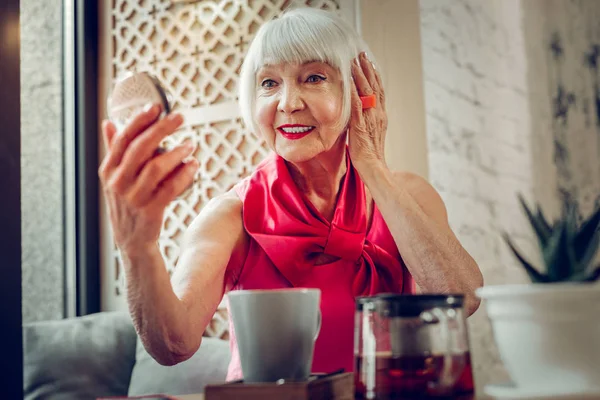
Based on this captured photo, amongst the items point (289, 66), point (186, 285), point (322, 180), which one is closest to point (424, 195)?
point (322, 180)

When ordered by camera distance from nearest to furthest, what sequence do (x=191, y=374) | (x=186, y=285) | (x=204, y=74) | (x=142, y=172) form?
(x=142, y=172), (x=186, y=285), (x=191, y=374), (x=204, y=74)

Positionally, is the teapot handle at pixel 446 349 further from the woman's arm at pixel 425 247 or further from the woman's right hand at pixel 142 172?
the woman's arm at pixel 425 247

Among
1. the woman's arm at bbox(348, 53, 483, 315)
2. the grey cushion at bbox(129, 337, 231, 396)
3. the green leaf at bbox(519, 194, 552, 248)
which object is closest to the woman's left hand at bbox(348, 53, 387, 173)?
the woman's arm at bbox(348, 53, 483, 315)

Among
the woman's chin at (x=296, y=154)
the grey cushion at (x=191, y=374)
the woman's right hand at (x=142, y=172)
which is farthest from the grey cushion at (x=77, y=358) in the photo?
the woman's right hand at (x=142, y=172)

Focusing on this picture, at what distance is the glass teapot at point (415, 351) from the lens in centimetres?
73

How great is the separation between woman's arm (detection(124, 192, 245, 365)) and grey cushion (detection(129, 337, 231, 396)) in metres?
0.87

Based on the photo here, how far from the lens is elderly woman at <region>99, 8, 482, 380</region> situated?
1.49 m

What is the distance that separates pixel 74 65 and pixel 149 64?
1.19 feet

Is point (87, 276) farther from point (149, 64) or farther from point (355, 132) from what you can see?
point (355, 132)

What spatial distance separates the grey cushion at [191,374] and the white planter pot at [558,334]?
1743mm

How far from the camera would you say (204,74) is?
3023 millimetres

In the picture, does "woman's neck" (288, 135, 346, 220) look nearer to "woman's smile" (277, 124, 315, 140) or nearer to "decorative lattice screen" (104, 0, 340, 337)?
"woman's smile" (277, 124, 315, 140)

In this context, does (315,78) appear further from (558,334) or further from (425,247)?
(558,334)

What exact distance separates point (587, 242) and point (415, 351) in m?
0.23
